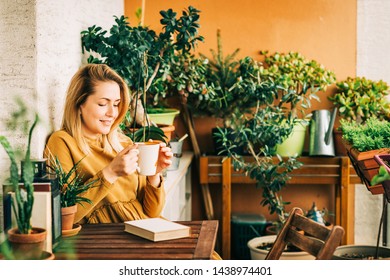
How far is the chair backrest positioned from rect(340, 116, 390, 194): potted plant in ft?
0.70

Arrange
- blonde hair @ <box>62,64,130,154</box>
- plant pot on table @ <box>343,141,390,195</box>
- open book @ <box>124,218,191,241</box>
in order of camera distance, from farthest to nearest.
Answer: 1. blonde hair @ <box>62,64,130,154</box>
2. plant pot on table @ <box>343,141,390,195</box>
3. open book @ <box>124,218,191,241</box>

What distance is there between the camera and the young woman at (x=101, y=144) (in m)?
2.30

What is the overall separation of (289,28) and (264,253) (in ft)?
4.32

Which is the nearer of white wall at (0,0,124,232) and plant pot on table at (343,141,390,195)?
plant pot on table at (343,141,390,195)

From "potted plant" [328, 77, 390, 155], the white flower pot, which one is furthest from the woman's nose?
"potted plant" [328, 77, 390, 155]

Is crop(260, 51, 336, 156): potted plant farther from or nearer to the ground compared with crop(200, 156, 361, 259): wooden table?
farther from the ground

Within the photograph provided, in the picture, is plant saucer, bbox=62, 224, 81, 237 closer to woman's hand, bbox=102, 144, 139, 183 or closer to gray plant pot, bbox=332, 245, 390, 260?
woman's hand, bbox=102, 144, 139, 183

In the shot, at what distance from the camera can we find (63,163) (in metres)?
2.25

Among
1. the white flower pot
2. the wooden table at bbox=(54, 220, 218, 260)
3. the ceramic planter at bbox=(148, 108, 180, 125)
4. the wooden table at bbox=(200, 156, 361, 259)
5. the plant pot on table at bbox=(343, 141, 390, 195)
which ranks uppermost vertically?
the ceramic planter at bbox=(148, 108, 180, 125)

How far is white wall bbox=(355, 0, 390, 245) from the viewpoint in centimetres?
377
